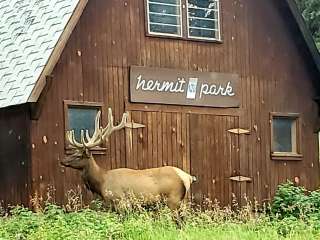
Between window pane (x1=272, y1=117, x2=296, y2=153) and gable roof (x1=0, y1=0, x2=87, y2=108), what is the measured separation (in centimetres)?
556

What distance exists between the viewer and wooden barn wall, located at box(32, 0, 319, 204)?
17.3 m

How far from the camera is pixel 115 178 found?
16.8 m

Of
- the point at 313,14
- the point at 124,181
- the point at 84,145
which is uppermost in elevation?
the point at 313,14

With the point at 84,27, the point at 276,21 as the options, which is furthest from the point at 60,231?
the point at 276,21

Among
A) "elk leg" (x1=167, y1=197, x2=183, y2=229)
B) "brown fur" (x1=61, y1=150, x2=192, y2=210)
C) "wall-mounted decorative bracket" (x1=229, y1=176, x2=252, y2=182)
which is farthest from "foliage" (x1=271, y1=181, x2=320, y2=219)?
"brown fur" (x1=61, y1=150, x2=192, y2=210)

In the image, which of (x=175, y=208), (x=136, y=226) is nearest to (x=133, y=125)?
(x=175, y=208)

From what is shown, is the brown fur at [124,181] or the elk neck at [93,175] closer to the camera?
the brown fur at [124,181]

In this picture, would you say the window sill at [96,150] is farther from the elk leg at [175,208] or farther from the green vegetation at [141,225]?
the elk leg at [175,208]

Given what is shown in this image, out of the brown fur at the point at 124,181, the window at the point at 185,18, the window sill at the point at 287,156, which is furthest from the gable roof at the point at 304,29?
the brown fur at the point at 124,181

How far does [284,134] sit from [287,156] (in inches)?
19.6

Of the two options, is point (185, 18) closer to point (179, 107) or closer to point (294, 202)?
point (179, 107)

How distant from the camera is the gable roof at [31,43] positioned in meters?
16.7

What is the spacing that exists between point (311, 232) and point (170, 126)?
4.74 metres

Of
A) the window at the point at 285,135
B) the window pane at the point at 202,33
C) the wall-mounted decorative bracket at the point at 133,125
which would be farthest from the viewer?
the window at the point at 285,135
